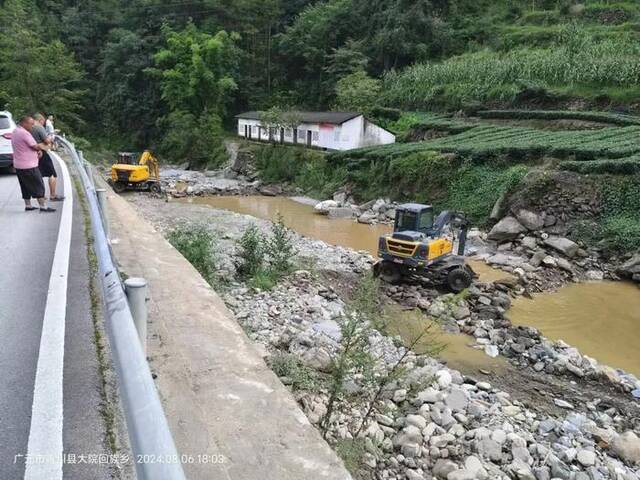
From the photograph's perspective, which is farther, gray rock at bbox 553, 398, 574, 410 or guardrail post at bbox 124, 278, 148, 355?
gray rock at bbox 553, 398, 574, 410

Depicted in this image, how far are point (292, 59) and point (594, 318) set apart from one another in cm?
→ 4576

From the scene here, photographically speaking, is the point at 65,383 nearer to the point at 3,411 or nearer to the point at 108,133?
the point at 3,411

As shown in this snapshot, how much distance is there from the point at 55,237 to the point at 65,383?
463 cm

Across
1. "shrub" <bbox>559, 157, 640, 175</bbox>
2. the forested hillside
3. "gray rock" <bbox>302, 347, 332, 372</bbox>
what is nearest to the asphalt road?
"gray rock" <bbox>302, 347, 332, 372</bbox>

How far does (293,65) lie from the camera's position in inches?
2093

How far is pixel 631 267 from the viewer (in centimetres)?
1554

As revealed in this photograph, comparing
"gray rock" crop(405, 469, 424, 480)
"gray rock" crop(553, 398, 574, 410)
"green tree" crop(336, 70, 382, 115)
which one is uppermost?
"green tree" crop(336, 70, 382, 115)

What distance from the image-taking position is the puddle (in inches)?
424

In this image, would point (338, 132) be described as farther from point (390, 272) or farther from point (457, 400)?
point (457, 400)

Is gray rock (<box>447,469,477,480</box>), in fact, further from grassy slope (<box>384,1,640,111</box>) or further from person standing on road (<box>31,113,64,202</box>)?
grassy slope (<box>384,1,640,111</box>)

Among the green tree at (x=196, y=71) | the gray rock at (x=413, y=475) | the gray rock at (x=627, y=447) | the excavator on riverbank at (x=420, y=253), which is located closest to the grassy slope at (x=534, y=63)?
the green tree at (x=196, y=71)

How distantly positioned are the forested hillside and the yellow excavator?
30.0ft

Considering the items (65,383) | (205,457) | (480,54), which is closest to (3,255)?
(65,383)

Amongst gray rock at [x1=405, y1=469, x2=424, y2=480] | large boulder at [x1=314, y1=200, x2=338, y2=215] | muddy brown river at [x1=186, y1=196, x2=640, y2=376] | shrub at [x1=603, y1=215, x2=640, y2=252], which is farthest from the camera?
large boulder at [x1=314, y1=200, x2=338, y2=215]
